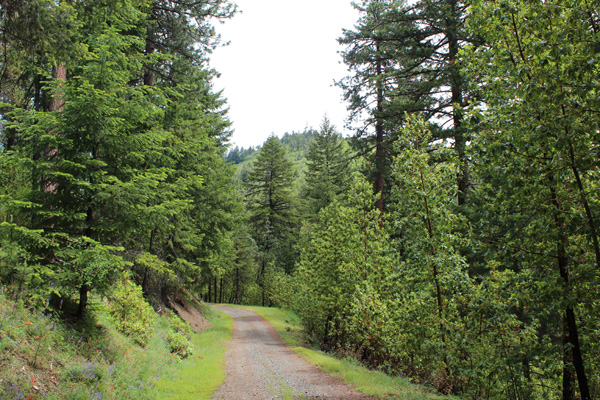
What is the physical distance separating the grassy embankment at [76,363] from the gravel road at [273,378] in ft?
2.16

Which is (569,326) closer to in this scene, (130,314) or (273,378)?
(273,378)

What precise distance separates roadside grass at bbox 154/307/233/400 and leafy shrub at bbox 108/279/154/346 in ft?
4.52

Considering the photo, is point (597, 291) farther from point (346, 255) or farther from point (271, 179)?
point (271, 179)

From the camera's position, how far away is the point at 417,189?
299 inches

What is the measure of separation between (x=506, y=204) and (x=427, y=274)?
3.30 metres

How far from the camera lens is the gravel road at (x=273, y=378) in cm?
743

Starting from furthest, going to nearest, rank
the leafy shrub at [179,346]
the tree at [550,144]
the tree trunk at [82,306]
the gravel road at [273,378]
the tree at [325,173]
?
1. the tree at [325,173]
2. the leafy shrub at [179,346]
3. the gravel road at [273,378]
4. the tree trunk at [82,306]
5. the tree at [550,144]

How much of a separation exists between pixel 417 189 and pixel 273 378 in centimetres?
624

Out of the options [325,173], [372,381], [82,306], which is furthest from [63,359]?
[325,173]

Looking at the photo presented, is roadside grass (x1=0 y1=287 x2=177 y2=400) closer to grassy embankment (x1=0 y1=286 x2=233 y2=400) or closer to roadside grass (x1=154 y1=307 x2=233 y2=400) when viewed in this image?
grassy embankment (x1=0 y1=286 x2=233 y2=400)

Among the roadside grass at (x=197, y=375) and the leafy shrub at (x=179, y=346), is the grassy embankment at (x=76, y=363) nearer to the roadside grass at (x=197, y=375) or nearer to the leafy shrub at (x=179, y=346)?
the roadside grass at (x=197, y=375)

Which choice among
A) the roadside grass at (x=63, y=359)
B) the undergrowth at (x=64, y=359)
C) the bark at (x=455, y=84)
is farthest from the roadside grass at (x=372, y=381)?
the bark at (x=455, y=84)

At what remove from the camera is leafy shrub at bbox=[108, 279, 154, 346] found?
9302 millimetres

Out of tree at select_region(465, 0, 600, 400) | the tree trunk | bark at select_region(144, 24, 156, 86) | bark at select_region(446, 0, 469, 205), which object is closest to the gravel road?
the tree trunk
